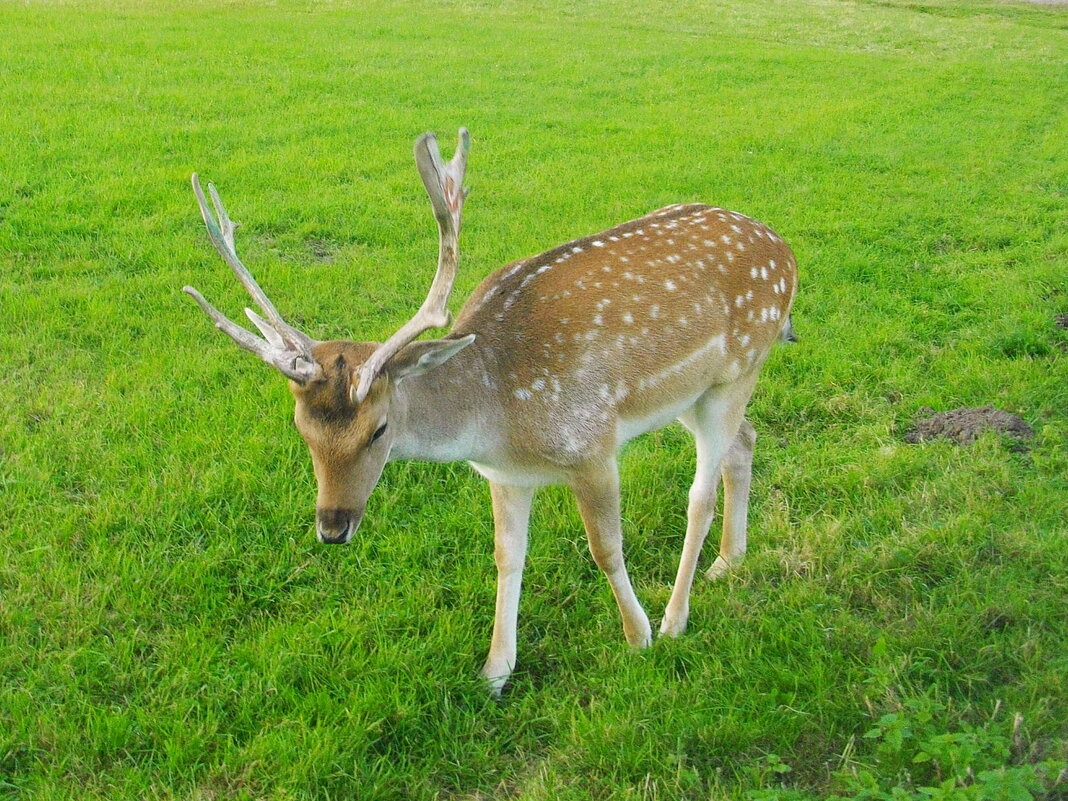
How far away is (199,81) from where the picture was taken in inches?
460

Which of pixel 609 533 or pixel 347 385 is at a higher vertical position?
pixel 347 385

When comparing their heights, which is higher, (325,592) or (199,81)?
(199,81)

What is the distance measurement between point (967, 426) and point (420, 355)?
9.98ft

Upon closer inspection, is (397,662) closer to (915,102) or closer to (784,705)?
(784,705)

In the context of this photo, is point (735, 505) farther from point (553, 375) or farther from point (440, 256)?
point (440, 256)

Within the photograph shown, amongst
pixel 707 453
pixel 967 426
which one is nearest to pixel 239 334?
pixel 707 453

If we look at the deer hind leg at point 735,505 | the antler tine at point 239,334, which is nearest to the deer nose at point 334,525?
the antler tine at point 239,334

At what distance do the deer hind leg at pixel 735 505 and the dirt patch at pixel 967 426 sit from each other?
1.16 meters

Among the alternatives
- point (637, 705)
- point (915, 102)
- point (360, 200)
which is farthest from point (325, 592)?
point (915, 102)

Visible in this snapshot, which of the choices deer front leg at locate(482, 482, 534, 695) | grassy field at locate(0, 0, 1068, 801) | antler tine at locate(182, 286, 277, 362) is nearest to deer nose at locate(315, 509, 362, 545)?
antler tine at locate(182, 286, 277, 362)

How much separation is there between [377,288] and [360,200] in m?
1.90

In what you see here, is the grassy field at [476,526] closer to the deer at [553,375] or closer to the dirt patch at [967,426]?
the dirt patch at [967,426]

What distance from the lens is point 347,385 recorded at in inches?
108

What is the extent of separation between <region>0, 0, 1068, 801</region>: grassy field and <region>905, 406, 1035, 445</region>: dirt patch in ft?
0.29
